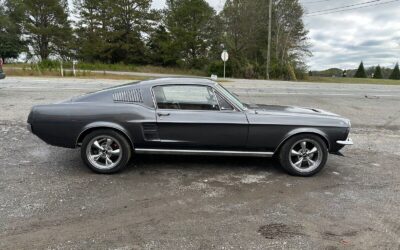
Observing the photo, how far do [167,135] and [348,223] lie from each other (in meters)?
2.43

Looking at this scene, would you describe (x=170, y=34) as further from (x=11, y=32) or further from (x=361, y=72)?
(x=361, y=72)

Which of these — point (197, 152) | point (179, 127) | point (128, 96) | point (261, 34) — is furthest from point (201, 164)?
point (261, 34)

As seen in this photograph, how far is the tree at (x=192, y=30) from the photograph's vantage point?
136 feet

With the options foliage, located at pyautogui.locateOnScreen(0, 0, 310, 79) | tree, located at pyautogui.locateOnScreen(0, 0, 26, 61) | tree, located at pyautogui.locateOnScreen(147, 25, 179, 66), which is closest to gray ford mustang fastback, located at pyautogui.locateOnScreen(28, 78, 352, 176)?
foliage, located at pyautogui.locateOnScreen(0, 0, 310, 79)

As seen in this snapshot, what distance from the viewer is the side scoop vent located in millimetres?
4605

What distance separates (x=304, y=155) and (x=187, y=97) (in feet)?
6.05

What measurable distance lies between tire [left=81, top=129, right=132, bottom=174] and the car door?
Result: 21.8 inches

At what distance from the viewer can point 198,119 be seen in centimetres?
450

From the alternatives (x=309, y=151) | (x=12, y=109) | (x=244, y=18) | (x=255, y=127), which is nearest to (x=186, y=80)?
(x=255, y=127)

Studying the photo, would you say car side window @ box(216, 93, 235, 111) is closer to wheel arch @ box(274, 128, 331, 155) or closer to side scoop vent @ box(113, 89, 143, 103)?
wheel arch @ box(274, 128, 331, 155)

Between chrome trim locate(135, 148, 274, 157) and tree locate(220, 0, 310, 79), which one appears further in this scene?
tree locate(220, 0, 310, 79)

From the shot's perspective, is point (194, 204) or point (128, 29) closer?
point (194, 204)

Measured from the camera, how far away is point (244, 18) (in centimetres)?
3384

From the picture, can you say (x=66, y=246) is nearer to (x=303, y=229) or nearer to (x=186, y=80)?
(x=303, y=229)
